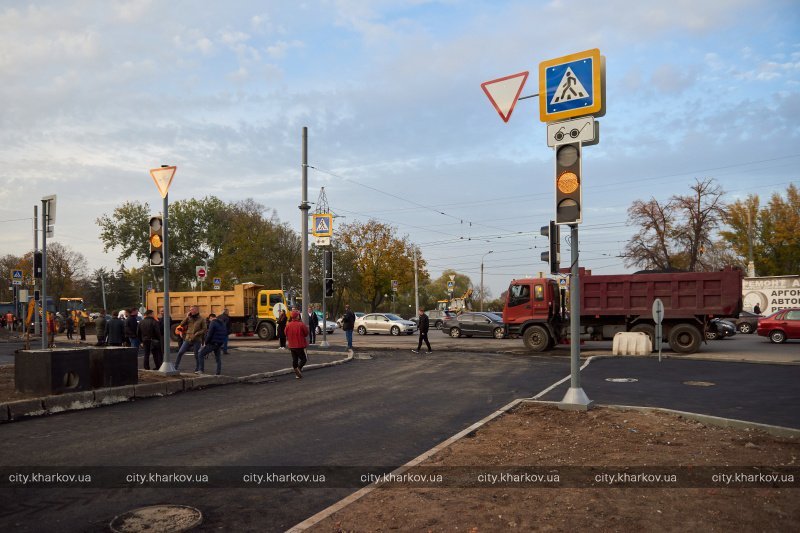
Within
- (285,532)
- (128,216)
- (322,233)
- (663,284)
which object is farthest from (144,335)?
(128,216)

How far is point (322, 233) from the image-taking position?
24750 mm

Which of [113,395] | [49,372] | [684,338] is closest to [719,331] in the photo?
[684,338]

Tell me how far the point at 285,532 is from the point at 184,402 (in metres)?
7.30

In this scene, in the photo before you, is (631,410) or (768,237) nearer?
(631,410)

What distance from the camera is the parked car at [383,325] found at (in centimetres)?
3831

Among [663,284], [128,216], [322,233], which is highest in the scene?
[128,216]

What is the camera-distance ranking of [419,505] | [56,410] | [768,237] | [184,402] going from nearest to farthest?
1. [419,505]
2. [56,410]
3. [184,402]
4. [768,237]

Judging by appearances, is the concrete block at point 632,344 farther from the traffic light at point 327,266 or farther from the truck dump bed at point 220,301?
the truck dump bed at point 220,301

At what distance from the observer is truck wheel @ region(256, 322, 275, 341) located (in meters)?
33.0

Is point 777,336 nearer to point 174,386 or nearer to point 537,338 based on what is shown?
point 537,338

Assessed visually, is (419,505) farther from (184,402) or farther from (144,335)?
(144,335)

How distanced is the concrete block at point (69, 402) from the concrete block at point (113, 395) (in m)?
0.14

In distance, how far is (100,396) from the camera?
35.0 feet

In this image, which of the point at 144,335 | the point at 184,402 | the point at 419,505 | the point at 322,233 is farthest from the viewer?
the point at 322,233
